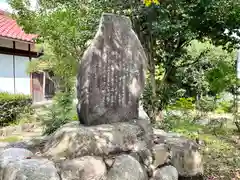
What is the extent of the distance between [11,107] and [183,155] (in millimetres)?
7699

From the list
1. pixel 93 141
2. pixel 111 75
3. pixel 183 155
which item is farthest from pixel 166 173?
pixel 111 75

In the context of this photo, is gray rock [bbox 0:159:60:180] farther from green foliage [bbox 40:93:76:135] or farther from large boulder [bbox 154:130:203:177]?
green foliage [bbox 40:93:76:135]

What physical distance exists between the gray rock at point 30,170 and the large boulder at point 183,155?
1815 mm

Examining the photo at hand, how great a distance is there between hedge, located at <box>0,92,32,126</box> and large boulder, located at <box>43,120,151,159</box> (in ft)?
22.7

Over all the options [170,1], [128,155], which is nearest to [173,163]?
[128,155]

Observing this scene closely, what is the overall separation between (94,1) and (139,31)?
1.52 m

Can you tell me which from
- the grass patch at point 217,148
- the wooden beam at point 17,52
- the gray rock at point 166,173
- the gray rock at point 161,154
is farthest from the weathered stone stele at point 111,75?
the wooden beam at point 17,52

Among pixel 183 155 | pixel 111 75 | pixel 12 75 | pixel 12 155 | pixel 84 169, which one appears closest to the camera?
pixel 84 169

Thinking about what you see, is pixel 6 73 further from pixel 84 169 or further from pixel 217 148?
pixel 84 169

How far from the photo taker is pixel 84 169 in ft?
11.1

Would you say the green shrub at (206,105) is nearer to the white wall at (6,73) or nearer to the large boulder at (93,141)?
the white wall at (6,73)

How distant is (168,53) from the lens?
29.9 ft

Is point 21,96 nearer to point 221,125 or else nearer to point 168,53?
point 168,53

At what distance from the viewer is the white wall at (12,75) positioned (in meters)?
11.8
